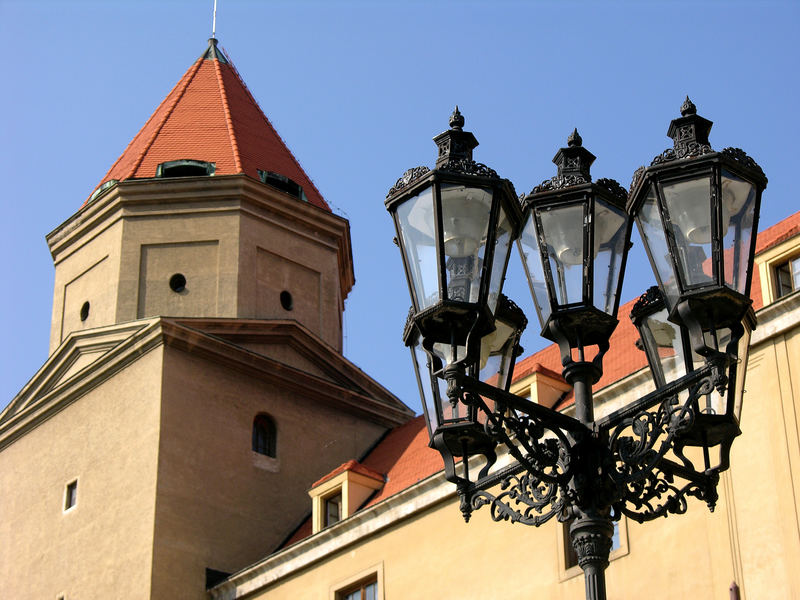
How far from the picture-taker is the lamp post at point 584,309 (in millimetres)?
7672

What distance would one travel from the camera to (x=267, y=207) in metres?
29.8

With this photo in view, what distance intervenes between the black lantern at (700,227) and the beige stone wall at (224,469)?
60.4 feet

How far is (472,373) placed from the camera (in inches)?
313

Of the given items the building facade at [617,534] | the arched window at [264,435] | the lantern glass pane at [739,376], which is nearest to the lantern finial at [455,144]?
the lantern glass pane at [739,376]

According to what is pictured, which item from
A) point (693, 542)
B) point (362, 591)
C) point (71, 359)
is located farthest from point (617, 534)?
point (71, 359)

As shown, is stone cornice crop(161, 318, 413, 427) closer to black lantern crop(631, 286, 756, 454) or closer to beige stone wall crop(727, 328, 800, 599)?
beige stone wall crop(727, 328, 800, 599)

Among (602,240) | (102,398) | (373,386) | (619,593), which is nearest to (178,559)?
(102,398)

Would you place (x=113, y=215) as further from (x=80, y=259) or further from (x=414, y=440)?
(x=414, y=440)

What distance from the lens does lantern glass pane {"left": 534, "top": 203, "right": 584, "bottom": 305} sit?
818cm

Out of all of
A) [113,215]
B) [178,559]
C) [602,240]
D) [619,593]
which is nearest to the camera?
[602,240]

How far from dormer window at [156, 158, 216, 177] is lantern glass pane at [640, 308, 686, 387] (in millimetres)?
22391

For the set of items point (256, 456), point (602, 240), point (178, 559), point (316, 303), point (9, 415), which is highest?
point (316, 303)

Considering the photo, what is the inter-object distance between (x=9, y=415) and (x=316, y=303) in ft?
23.4

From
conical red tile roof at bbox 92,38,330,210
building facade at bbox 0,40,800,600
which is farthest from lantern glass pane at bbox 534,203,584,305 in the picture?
conical red tile roof at bbox 92,38,330,210
